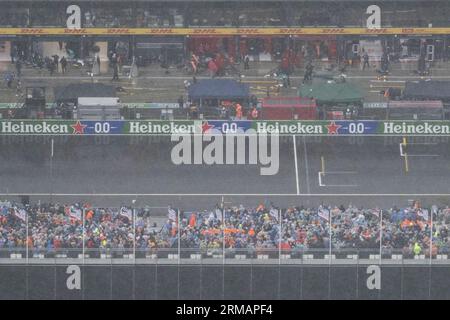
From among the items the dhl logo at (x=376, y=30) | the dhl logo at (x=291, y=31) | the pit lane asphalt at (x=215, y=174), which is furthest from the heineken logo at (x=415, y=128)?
the dhl logo at (x=291, y=31)

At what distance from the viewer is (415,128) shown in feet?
255

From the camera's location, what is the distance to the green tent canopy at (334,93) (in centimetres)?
7962

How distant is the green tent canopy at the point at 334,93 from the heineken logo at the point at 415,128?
7.62 ft

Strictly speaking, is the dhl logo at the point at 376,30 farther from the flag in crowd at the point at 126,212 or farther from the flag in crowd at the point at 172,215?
the flag in crowd at the point at 126,212

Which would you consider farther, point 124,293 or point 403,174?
point 403,174

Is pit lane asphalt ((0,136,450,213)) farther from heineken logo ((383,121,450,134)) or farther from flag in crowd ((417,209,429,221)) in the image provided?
flag in crowd ((417,209,429,221))

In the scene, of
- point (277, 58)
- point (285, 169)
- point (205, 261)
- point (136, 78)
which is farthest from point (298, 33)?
point (205, 261)

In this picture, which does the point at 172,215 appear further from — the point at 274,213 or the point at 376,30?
the point at 376,30

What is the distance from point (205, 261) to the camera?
207ft

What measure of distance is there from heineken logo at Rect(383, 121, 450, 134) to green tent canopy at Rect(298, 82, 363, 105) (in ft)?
7.62

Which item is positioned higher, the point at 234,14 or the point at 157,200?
the point at 234,14

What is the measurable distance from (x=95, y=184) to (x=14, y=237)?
11144mm
